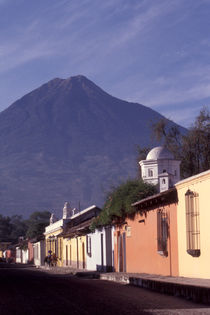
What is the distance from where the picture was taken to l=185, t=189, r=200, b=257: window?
19125mm

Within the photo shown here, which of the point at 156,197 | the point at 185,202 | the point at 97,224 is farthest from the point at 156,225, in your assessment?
the point at 97,224

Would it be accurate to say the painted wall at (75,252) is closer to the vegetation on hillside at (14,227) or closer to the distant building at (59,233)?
the distant building at (59,233)

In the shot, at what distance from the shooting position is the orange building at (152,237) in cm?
2186

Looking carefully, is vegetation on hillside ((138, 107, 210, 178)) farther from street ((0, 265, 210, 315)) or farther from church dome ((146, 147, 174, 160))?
street ((0, 265, 210, 315))

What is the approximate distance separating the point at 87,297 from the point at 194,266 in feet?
17.4

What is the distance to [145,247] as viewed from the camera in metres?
25.8

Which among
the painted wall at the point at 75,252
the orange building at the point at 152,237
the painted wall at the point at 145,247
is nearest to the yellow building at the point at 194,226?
the orange building at the point at 152,237

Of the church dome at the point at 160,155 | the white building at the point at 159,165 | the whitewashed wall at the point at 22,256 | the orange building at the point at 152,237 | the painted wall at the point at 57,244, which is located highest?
the church dome at the point at 160,155

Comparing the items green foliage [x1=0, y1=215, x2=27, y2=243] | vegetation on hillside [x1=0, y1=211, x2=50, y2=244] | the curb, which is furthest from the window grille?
green foliage [x1=0, y1=215, x2=27, y2=243]

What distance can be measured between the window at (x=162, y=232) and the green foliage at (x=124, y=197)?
4.09m

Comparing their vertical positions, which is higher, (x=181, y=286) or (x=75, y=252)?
(x=181, y=286)

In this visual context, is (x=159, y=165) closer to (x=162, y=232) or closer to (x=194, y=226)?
(x=162, y=232)

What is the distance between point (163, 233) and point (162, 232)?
87 millimetres

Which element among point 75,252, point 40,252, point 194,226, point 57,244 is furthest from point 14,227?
point 194,226
